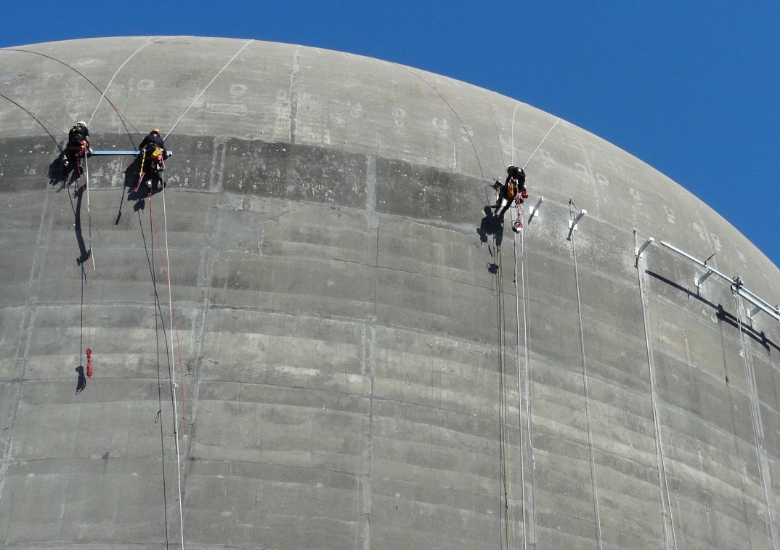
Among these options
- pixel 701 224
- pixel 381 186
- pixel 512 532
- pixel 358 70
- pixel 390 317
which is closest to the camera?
pixel 512 532

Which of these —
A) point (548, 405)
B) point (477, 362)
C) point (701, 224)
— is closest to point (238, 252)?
point (477, 362)

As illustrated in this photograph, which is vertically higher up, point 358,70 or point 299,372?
point 358,70

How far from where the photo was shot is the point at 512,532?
1694 centimetres

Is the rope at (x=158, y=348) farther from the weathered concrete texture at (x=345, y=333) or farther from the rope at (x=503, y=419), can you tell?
the rope at (x=503, y=419)

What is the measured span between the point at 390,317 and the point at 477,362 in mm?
1477

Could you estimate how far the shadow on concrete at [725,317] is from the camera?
21344 mm

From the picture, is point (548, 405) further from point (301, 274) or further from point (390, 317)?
point (301, 274)

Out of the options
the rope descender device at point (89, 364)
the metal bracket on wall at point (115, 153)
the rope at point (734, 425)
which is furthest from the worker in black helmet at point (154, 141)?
the rope at point (734, 425)

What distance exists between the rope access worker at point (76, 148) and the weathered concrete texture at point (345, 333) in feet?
1.05

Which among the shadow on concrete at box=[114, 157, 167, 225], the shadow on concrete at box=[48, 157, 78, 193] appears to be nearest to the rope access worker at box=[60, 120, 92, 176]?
the shadow on concrete at box=[48, 157, 78, 193]

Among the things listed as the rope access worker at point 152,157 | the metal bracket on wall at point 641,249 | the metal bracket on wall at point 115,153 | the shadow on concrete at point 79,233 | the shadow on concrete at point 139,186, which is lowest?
the shadow on concrete at point 79,233

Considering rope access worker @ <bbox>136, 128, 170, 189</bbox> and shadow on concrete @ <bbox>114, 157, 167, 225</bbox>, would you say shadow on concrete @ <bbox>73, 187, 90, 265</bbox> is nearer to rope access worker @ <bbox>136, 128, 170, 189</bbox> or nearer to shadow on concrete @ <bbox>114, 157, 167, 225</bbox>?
shadow on concrete @ <bbox>114, 157, 167, 225</bbox>

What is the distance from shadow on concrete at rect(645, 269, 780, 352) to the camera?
2134 cm

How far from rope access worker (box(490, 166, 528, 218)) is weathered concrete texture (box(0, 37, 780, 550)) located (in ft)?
1.10
